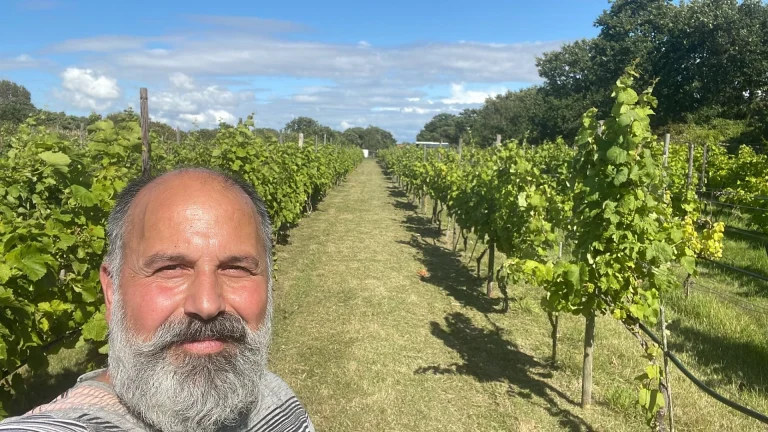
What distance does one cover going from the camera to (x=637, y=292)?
4.27 metres

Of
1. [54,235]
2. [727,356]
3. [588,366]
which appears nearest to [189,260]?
[54,235]

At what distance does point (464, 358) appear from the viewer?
6.15 m

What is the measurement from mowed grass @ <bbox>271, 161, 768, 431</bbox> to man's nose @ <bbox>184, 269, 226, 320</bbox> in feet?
12.5

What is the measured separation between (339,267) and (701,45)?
101 feet

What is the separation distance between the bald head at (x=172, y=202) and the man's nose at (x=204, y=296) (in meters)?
0.12

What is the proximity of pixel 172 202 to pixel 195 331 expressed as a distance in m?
0.30

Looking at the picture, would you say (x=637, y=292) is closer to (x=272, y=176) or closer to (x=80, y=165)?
(x=80, y=165)

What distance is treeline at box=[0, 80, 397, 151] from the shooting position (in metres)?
6.72

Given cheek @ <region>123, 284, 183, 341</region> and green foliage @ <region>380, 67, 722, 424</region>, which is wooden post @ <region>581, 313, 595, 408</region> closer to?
green foliage @ <region>380, 67, 722, 424</region>

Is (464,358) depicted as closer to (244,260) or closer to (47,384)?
(47,384)

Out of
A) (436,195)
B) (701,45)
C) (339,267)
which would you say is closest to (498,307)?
(339,267)

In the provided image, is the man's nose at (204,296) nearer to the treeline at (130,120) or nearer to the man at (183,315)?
the man at (183,315)

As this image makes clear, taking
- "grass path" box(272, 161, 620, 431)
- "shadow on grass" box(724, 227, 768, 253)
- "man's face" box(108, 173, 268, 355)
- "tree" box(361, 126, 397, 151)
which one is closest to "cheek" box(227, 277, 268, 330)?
"man's face" box(108, 173, 268, 355)

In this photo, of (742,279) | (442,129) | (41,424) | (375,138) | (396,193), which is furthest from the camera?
(375,138)
